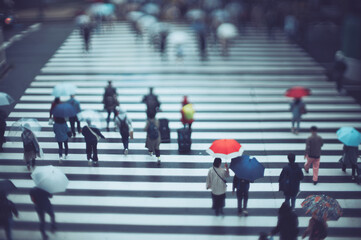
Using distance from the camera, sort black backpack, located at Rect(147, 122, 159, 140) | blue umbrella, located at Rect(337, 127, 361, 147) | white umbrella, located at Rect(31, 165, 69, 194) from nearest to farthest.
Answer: white umbrella, located at Rect(31, 165, 69, 194) < blue umbrella, located at Rect(337, 127, 361, 147) < black backpack, located at Rect(147, 122, 159, 140)

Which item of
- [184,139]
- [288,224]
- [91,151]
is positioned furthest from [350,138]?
[91,151]

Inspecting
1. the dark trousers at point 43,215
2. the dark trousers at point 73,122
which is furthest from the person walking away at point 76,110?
the dark trousers at point 43,215

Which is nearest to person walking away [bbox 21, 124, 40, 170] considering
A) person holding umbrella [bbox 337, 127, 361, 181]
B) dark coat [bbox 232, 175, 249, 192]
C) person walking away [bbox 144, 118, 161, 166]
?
person walking away [bbox 144, 118, 161, 166]

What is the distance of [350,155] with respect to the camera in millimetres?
9875

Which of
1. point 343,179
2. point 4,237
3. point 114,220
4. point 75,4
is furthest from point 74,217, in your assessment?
point 75,4

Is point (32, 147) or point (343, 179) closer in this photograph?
point (32, 147)

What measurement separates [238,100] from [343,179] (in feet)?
20.9

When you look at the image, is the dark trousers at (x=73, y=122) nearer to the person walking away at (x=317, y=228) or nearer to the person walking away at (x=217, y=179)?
the person walking away at (x=217, y=179)

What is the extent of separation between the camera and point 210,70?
18.2m

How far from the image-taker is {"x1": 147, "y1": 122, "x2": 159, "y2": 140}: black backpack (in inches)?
395

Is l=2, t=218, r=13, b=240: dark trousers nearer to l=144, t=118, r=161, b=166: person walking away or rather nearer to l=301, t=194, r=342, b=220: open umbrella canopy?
l=144, t=118, r=161, b=166: person walking away

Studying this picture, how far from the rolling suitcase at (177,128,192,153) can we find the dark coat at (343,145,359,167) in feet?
14.1

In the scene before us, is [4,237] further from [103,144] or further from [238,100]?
[238,100]

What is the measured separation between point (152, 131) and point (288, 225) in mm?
4533
